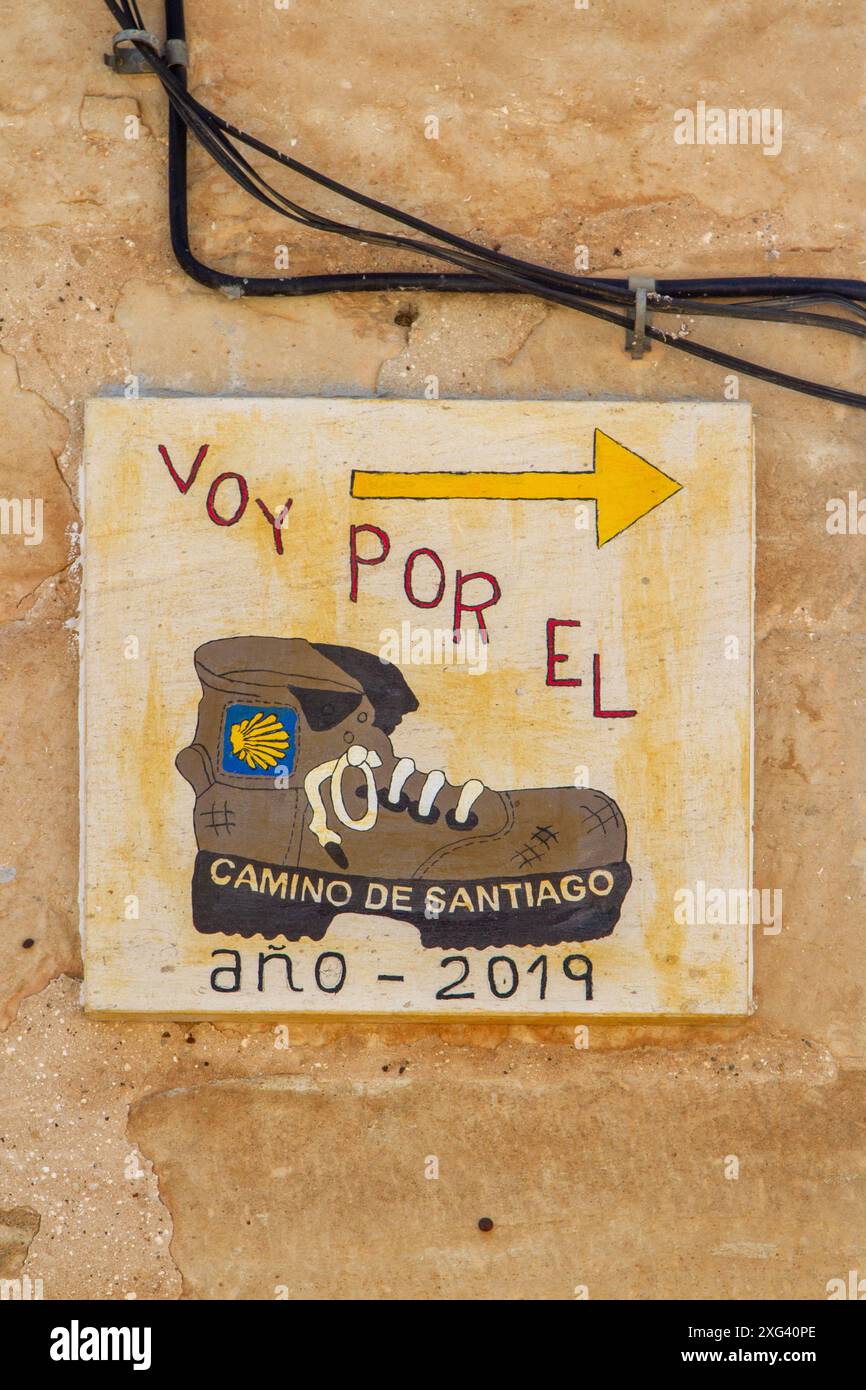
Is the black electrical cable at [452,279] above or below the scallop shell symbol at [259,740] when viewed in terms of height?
above

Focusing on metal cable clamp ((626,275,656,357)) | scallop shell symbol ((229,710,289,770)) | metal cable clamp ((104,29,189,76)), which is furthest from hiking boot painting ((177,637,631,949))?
metal cable clamp ((104,29,189,76))

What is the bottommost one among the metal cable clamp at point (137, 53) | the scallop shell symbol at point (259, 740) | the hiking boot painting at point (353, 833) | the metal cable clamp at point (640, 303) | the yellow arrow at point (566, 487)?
the hiking boot painting at point (353, 833)

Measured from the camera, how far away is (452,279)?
3113 millimetres

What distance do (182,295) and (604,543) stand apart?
Answer: 1.30m

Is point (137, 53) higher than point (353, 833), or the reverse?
point (137, 53)

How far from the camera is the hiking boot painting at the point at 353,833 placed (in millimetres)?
3020

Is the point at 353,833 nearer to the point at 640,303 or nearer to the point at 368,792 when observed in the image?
the point at 368,792

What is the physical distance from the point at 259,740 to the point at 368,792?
0.31 meters

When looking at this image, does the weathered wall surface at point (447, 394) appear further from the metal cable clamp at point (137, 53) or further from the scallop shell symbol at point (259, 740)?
the scallop shell symbol at point (259, 740)

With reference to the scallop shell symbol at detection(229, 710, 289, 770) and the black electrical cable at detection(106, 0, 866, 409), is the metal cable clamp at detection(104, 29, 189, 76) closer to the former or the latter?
the black electrical cable at detection(106, 0, 866, 409)

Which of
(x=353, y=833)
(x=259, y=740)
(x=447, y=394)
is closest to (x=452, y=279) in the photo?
(x=447, y=394)

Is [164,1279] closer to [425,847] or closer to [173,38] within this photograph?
[425,847]

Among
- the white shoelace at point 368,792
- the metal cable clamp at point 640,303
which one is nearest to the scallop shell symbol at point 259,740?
the white shoelace at point 368,792

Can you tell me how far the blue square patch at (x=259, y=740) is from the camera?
3023mm
